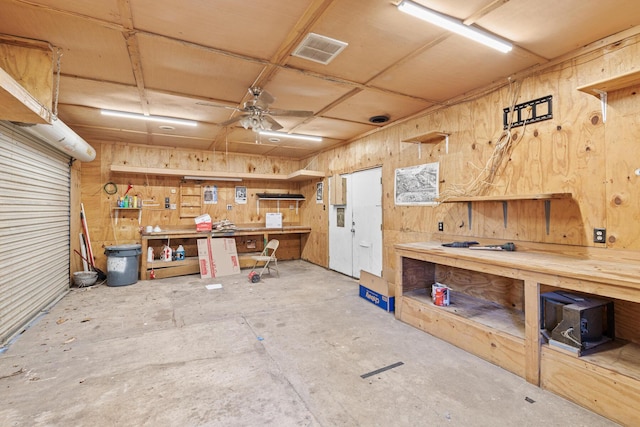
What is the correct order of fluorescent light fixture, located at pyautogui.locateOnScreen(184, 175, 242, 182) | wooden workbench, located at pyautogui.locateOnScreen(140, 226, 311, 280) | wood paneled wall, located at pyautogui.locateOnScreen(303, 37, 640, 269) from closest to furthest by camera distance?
1. wood paneled wall, located at pyautogui.locateOnScreen(303, 37, 640, 269)
2. wooden workbench, located at pyautogui.locateOnScreen(140, 226, 311, 280)
3. fluorescent light fixture, located at pyautogui.locateOnScreen(184, 175, 242, 182)

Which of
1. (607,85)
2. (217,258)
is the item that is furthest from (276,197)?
(607,85)

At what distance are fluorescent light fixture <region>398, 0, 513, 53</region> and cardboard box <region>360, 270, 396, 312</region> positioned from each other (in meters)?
2.72

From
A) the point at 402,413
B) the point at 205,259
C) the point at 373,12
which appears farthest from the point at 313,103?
the point at 205,259

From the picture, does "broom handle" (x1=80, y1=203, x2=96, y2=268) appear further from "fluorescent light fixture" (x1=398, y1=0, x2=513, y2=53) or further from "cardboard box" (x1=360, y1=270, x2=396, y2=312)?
"fluorescent light fixture" (x1=398, y1=0, x2=513, y2=53)

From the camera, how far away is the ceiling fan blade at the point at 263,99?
3016 mm

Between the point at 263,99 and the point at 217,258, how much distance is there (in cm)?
382

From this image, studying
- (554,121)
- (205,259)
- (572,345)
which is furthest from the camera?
(205,259)

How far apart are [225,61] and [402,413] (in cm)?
316

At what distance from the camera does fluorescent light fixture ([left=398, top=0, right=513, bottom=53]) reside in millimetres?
1980

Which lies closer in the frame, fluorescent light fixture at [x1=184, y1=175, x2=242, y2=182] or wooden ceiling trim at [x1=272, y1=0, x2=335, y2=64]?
wooden ceiling trim at [x1=272, y1=0, x2=335, y2=64]

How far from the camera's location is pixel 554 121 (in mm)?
2693

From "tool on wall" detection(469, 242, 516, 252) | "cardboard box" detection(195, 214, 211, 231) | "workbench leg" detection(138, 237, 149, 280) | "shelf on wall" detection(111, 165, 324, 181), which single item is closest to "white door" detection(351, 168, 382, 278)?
"shelf on wall" detection(111, 165, 324, 181)

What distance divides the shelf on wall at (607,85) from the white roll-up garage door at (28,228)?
5.16 m

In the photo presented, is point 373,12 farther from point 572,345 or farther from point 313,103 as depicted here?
point 572,345
